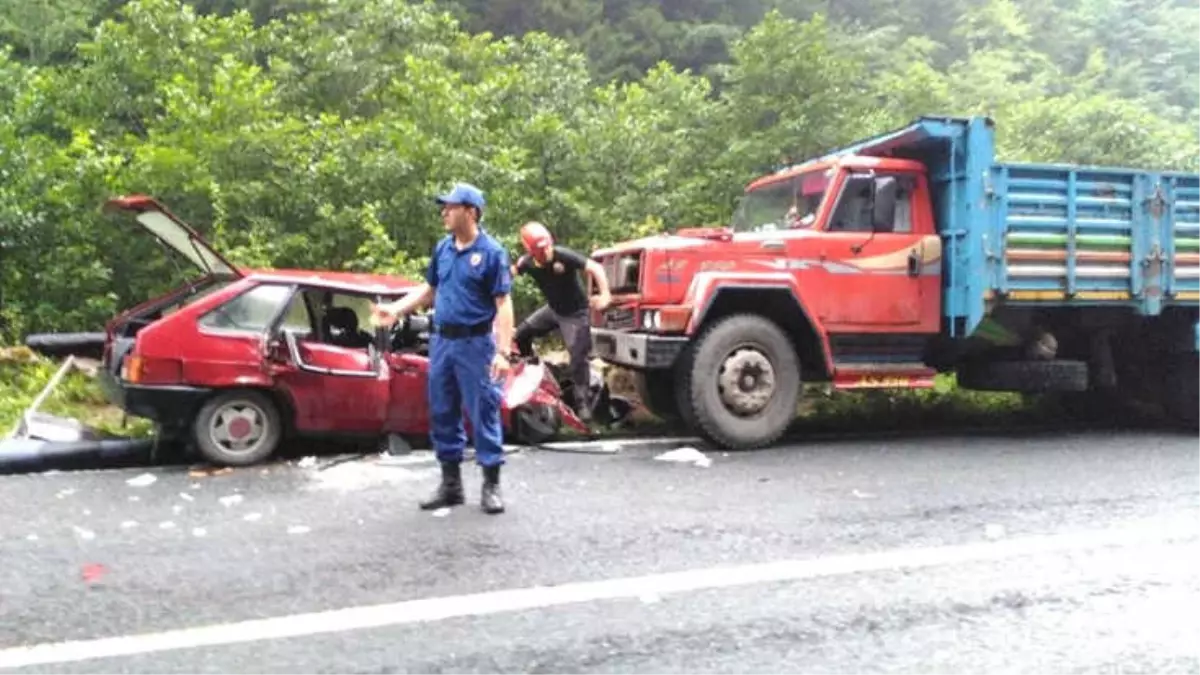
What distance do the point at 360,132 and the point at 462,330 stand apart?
27.0ft

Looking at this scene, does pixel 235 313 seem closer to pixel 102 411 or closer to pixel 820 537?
pixel 102 411

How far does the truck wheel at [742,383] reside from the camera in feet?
22.6

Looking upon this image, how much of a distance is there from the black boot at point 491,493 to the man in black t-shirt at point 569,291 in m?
2.34

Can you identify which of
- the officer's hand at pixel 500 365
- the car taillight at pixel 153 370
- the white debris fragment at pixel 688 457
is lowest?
the white debris fragment at pixel 688 457

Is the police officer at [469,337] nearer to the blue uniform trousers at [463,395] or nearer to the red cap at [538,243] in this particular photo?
the blue uniform trousers at [463,395]

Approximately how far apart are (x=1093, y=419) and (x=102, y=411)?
8705 mm

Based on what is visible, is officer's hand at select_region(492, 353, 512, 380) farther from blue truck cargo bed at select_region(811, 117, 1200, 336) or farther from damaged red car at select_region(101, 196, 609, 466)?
blue truck cargo bed at select_region(811, 117, 1200, 336)

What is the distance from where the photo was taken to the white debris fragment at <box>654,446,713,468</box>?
21.2 feet

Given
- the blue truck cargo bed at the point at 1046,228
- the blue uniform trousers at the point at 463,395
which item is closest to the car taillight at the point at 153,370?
the blue uniform trousers at the point at 463,395

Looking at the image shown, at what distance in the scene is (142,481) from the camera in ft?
18.8

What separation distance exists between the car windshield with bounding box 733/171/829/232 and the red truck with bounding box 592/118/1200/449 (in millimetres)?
17

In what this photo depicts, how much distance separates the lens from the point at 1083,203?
299 inches

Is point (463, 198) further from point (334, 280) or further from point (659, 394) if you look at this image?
point (659, 394)

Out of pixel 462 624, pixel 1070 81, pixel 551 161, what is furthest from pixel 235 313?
pixel 1070 81
